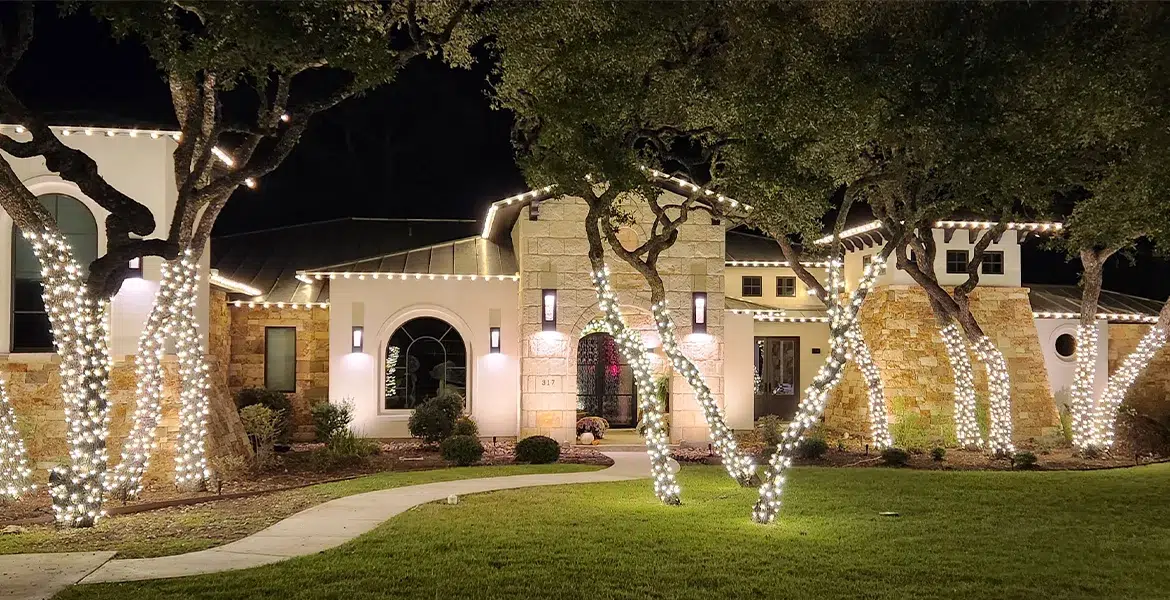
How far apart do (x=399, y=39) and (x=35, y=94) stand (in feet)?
20.9

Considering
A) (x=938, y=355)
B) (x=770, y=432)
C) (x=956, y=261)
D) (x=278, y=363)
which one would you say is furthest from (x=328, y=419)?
(x=956, y=261)

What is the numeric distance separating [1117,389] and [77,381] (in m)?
17.7

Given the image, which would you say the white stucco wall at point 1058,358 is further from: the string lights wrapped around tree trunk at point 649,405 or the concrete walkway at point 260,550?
the concrete walkway at point 260,550

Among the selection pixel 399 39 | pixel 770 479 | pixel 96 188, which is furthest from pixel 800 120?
pixel 399 39

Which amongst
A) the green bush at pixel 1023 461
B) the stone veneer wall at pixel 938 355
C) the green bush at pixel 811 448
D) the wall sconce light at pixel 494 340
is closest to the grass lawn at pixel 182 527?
the wall sconce light at pixel 494 340

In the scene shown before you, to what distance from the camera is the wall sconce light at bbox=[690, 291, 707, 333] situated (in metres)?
18.0

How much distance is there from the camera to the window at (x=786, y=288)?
22.9 meters

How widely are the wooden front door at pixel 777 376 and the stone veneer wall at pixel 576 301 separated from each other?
5500 mm

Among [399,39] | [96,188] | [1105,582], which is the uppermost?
[399,39]

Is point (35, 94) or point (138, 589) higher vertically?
point (35, 94)

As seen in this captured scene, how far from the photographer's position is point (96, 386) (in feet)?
31.7

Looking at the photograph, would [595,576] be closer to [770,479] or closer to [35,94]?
[770,479]

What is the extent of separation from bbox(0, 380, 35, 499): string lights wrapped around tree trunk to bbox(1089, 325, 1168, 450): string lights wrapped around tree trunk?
1794 centimetres

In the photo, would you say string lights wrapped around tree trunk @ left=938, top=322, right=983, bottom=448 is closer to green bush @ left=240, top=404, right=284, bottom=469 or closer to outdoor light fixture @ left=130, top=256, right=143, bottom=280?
green bush @ left=240, top=404, right=284, bottom=469
